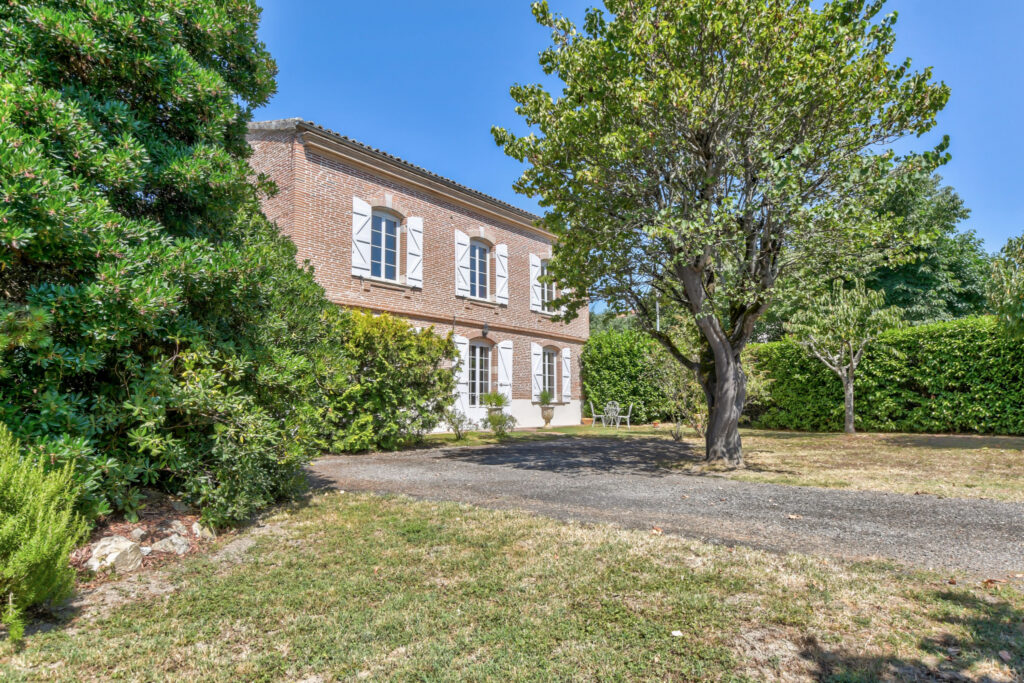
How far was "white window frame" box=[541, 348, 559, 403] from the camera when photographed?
1888cm

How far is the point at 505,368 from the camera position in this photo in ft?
54.6

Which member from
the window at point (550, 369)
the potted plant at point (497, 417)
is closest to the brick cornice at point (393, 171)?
the window at point (550, 369)

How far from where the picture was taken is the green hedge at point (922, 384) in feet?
40.6

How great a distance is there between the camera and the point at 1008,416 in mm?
12336

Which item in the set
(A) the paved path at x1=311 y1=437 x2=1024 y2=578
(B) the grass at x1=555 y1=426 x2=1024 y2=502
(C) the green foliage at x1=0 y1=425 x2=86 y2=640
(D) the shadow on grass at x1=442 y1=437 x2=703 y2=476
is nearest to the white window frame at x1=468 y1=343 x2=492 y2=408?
(D) the shadow on grass at x1=442 y1=437 x2=703 y2=476

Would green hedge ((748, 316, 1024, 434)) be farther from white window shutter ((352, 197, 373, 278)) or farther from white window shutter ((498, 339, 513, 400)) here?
white window shutter ((352, 197, 373, 278))

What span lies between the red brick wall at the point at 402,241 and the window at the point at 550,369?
36 centimetres

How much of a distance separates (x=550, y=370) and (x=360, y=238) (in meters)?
8.42

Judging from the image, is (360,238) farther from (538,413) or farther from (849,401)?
(849,401)

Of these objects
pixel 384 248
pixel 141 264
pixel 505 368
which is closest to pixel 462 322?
pixel 505 368

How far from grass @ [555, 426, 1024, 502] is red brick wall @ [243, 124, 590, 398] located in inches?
250

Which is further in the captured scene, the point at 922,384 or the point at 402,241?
the point at 402,241

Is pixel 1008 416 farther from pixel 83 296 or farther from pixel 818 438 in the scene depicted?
pixel 83 296

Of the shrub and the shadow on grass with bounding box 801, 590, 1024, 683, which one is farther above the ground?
the shrub
